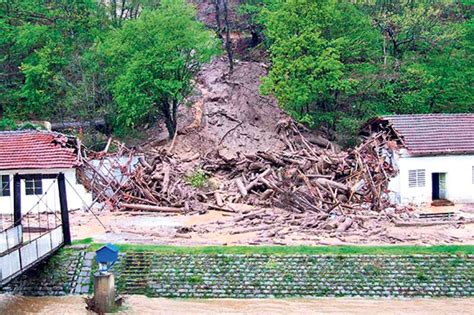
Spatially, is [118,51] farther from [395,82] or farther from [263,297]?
[263,297]

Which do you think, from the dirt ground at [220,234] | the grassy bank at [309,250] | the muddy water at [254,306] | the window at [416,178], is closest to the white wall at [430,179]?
the window at [416,178]

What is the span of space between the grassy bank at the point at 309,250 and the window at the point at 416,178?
30.2 feet

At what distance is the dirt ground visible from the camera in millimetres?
22578

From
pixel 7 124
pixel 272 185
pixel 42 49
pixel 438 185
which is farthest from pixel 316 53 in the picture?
pixel 7 124

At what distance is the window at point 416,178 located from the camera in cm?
3011

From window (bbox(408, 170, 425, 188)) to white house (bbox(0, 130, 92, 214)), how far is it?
16.1 metres

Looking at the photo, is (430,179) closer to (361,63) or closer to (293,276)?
(361,63)

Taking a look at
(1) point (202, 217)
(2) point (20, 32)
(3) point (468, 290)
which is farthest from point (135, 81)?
(3) point (468, 290)

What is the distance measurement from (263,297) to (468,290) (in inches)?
259

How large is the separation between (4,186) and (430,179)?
69.8ft

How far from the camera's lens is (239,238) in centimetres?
2342

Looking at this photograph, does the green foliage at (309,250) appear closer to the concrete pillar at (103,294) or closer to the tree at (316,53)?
the concrete pillar at (103,294)

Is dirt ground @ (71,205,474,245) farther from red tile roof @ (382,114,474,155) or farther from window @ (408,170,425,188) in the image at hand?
red tile roof @ (382,114,474,155)

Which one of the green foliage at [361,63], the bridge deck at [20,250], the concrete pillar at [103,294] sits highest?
the green foliage at [361,63]
